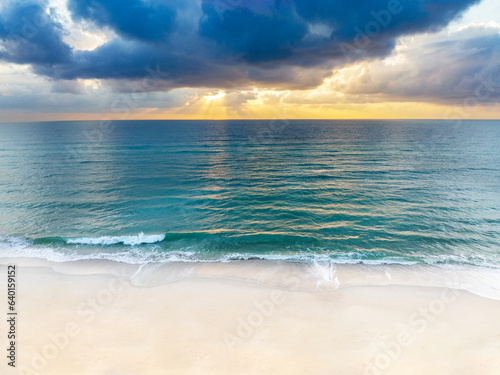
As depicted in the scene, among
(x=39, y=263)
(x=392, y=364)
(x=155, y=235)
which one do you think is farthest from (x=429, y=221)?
(x=39, y=263)

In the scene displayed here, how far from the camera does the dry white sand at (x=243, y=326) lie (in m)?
11.1

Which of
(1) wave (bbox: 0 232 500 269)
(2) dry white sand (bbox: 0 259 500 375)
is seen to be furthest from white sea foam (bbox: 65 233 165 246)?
(2) dry white sand (bbox: 0 259 500 375)

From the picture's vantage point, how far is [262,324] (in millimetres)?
13281

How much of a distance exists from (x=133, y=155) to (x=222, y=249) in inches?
2053

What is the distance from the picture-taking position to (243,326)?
1315 cm

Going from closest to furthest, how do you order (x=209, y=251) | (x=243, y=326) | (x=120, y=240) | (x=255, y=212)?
(x=243, y=326) < (x=209, y=251) < (x=120, y=240) < (x=255, y=212)

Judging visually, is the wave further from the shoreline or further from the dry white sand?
the dry white sand

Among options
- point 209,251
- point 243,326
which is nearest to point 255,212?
point 209,251

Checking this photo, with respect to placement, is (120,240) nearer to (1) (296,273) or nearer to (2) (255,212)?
(2) (255,212)

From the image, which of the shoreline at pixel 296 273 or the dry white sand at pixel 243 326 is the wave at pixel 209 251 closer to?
the shoreline at pixel 296 273

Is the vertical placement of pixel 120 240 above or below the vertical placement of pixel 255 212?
below

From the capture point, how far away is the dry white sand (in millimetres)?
11141

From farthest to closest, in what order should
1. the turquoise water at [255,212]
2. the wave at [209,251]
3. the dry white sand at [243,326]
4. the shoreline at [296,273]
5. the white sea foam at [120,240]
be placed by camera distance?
the white sea foam at [120,240], the turquoise water at [255,212], the wave at [209,251], the shoreline at [296,273], the dry white sand at [243,326]

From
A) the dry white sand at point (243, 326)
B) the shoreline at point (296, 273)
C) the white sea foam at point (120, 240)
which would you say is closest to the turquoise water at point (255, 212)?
the white sea foam at point (120, 240)
